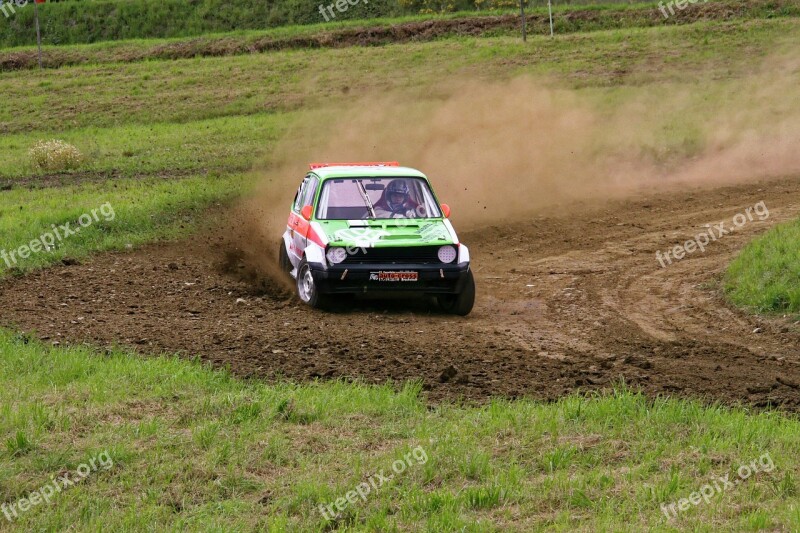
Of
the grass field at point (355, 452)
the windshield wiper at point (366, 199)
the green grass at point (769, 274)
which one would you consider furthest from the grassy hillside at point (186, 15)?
the grass field at point (355, 452)

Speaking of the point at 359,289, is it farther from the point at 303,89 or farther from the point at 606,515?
the point at 303,89

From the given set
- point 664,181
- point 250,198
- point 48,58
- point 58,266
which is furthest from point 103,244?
point 48,58

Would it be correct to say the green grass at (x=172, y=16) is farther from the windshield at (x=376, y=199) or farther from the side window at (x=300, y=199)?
the windshield at (x=376, y=199)

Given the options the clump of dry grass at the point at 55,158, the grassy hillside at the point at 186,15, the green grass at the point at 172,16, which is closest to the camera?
the clump of dry grass at the point at 55,158

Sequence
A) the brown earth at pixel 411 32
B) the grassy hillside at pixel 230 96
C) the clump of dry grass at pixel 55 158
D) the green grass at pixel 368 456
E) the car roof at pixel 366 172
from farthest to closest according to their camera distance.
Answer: the brown earth at pixel 411 32, the clump of dry grass at pixel 55 158, the grassy hillside at pixel 230 96, the car roof at pixel 366 172, the green grass at pixel 368 456

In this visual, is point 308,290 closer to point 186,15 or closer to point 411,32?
point 411,32

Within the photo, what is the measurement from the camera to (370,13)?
1871 inches

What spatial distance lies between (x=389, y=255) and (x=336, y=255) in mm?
621

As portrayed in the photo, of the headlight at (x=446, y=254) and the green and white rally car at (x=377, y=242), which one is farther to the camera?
the headlight at (x=446, y=254)

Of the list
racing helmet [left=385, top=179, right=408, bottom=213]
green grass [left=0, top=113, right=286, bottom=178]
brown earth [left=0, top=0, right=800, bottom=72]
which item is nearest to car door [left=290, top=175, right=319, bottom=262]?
racing helmet [left=385, top=179, right=408, bottom=213]

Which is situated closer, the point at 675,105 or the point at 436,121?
the point at 436,121

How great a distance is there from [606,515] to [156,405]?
391cm

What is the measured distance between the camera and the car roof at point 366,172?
13.7m

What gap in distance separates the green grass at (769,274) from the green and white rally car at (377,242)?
131 inches
